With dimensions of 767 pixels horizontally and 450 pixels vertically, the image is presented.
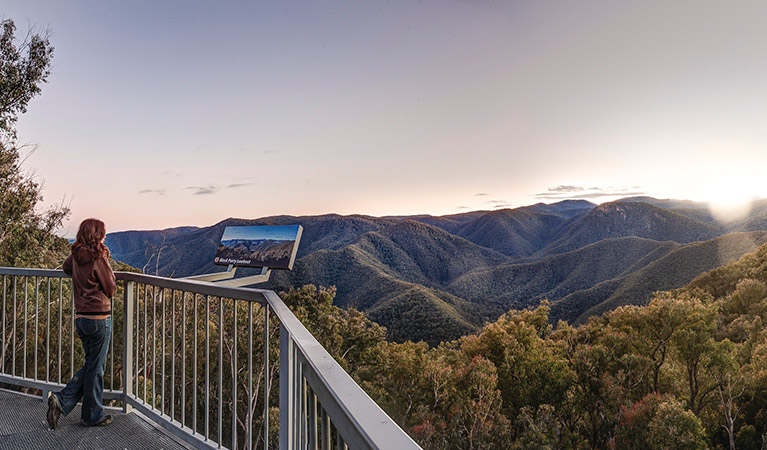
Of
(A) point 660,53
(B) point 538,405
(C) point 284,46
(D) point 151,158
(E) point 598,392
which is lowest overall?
(B) point 538,405

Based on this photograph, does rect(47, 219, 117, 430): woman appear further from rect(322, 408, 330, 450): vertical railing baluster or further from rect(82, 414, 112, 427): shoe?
rect(322, 408, 330, 450): vertical railing baluster

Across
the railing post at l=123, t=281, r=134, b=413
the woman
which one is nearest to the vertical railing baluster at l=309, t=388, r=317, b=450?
the woman

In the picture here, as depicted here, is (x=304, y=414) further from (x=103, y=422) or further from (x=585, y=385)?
(x=585, y=385)

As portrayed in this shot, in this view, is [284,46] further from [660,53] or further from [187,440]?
[660,53]

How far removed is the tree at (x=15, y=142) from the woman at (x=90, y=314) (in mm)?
9578

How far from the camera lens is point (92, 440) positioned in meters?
2.77

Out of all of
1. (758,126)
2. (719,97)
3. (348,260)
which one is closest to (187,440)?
(719,97)

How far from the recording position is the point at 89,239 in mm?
2795

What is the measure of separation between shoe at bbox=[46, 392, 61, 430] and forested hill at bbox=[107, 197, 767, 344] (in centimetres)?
668

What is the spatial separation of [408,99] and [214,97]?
62.8 ft

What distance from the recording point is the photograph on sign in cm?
438

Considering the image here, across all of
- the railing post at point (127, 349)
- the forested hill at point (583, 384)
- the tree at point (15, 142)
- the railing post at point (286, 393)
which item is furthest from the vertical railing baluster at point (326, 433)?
the forested hill at point (583, 384)

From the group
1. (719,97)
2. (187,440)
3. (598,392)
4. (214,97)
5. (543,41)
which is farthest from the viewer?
(719,97)

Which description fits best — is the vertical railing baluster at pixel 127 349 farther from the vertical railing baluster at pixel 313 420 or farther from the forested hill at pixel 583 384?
the forested hill at pixel 583 384
